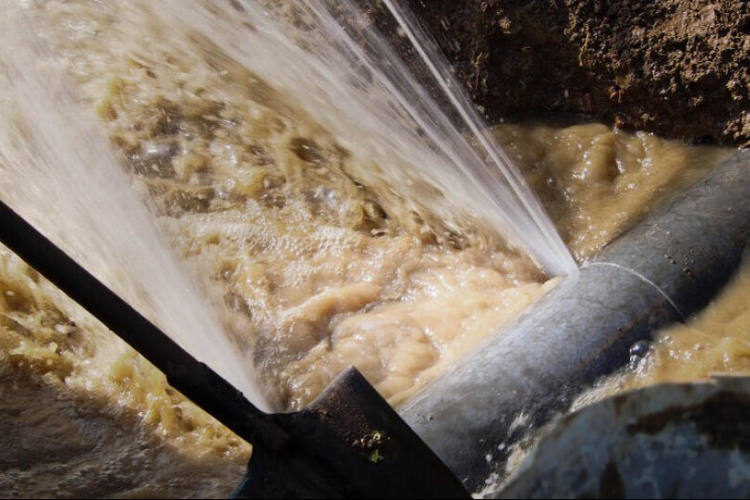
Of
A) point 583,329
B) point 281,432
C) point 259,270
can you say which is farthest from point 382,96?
point 281,432

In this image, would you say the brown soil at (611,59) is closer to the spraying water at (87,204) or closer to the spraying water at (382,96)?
the spraying water at (382,96)

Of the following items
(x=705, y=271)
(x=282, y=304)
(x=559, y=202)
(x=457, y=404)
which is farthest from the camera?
(x=559, y=202)

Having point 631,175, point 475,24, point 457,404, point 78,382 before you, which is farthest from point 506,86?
point 78,382

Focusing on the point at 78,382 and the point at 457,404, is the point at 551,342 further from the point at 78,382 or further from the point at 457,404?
the point at 78,382

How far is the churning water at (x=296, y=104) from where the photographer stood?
12.3ft

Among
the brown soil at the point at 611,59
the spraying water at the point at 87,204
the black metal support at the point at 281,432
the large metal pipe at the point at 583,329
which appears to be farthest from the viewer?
the brown soil at the point at 611,59

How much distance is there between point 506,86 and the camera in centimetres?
476

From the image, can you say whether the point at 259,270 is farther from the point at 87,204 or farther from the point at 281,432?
the point at 281,432

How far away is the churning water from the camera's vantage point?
3736 millimetres

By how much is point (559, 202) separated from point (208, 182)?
1739 mm

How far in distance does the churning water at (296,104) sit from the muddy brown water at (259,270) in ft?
0.37

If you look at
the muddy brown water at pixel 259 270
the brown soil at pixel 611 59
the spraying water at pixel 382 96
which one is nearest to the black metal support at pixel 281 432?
the muddy brown water at pixel 259 270

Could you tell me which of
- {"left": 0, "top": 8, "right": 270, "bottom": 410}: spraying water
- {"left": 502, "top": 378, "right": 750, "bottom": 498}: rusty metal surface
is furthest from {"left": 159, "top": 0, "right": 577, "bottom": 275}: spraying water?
{"left": 502, "top": 378, "right": 750, "bottom": 498}: rusty metal surface

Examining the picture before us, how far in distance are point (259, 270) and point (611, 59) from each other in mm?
2115
